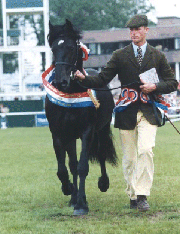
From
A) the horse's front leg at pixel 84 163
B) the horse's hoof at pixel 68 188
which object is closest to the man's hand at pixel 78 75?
the horse's front leg at pixel 84 163

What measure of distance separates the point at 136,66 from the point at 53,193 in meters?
2.44

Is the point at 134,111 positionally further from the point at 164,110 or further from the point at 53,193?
the point at 53,193

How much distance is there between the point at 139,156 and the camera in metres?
6.68

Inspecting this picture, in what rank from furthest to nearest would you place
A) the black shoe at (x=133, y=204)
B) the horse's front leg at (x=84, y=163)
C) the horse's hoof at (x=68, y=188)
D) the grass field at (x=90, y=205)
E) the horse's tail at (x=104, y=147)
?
1. the horse's tail at (x=104, y=147)
2. the horse's hoof at (x=68, y=188)
3. the black shoe at (x=133, y=204)
4. the horse's front leg at (x=84, y=163)
5. the grass field at (x=90, y=205)

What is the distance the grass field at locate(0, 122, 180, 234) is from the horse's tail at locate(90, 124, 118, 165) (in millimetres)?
459

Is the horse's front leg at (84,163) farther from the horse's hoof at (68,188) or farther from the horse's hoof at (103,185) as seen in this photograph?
the horse's hoof at (103,185)

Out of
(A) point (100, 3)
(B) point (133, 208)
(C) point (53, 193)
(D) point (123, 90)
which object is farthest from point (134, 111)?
(A) point (100, 3)

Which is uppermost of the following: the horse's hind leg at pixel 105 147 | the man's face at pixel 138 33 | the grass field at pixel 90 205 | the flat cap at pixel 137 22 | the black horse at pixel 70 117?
the flat cap at pixel 137 22

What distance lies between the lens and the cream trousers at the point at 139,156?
6656mm

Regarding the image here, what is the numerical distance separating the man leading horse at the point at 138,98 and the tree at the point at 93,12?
6006 centimetres

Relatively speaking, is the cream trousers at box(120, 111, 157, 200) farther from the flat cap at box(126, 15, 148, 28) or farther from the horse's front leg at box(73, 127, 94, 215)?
the flat cap at box(126, 15, 148, 28)

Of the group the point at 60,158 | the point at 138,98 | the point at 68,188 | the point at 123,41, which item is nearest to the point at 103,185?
the point at 68,188

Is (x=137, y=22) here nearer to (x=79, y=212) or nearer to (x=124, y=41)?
(x=79, y=212)

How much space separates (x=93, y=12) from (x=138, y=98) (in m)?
65.5
